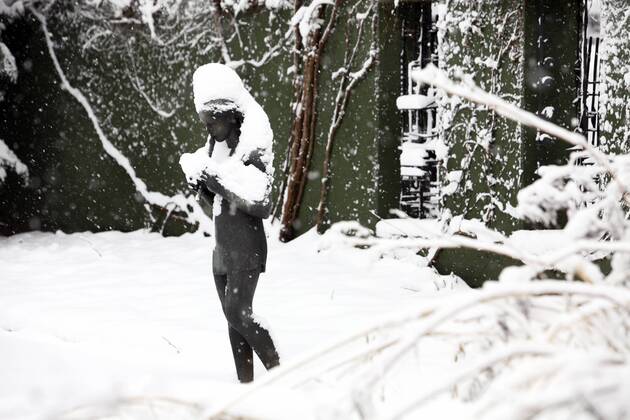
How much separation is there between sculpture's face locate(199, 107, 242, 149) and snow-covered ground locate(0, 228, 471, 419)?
1027mm

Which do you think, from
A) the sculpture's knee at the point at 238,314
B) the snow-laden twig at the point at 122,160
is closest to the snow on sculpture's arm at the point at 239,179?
the sculpture's knee at the point at 238,314

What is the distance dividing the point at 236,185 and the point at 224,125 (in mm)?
297

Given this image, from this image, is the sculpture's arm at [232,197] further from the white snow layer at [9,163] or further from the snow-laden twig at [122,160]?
the white snow layer at [9,163]

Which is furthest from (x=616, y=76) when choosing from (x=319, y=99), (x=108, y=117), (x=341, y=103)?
(x=108, y=117)

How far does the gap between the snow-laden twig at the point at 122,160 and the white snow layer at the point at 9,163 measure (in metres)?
0.95

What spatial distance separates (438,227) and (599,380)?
482cm

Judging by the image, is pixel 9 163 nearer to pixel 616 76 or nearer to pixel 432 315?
pixel 616 76

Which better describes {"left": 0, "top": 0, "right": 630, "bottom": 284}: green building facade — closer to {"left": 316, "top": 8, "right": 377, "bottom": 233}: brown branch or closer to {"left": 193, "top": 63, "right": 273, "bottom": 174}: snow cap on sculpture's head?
{"left": 316, "top": 8, "right": 377, "bottom": 233}: brown branch

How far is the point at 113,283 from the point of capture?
6.00m

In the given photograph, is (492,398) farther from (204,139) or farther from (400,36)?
(204,139)

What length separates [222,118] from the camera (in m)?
3.30

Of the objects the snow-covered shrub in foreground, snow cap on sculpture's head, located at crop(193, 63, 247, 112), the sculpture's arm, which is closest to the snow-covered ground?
the snow-covered shrub in foreground

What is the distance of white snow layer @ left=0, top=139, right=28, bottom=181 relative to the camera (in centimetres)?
810

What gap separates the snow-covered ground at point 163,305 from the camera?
3594 mm
